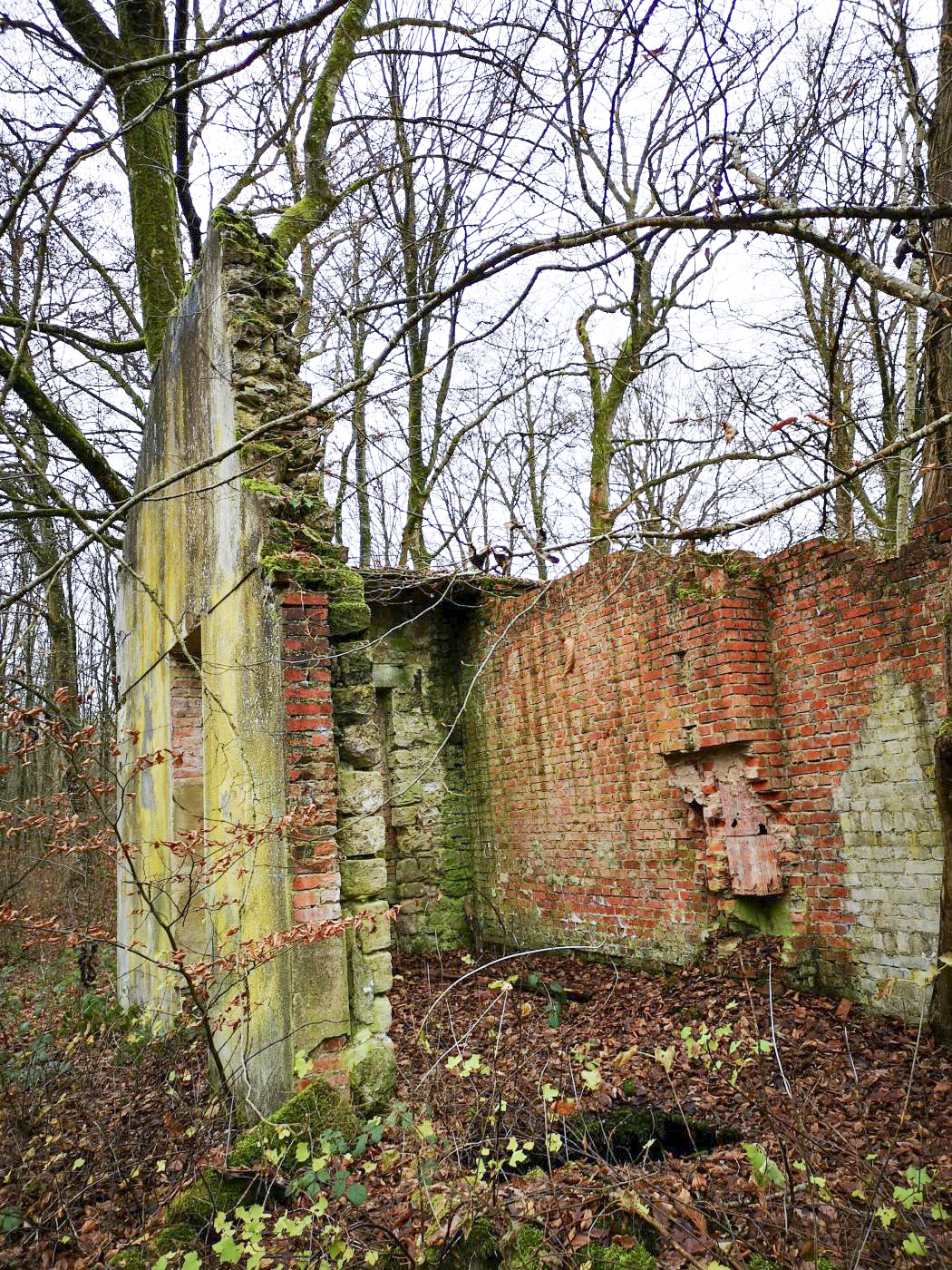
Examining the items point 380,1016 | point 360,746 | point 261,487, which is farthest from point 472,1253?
point 261,487

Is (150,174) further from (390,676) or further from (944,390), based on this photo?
(944,390)

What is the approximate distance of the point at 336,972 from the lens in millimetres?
4531

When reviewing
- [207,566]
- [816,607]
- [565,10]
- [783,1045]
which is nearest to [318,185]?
[207,566]

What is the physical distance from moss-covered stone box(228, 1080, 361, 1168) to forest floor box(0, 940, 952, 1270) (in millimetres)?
147

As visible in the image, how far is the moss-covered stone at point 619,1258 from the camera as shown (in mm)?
2770

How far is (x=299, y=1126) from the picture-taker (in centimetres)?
420

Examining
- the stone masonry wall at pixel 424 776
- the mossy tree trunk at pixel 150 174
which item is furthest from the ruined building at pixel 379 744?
the mossy tree trunk at pixel 150 174

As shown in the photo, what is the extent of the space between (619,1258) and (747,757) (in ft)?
13.1

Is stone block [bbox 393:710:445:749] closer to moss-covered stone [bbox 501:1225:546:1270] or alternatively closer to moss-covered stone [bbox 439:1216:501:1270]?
moss-covered stone [bbox 439:1216:501:1270]

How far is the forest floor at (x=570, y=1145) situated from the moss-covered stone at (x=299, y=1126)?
0.48 feet

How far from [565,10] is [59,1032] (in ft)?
25.1

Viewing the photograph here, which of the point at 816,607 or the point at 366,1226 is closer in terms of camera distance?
the point at 366,1226

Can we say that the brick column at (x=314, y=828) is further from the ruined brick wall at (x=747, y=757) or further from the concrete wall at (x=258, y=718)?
the ruined brick wall at (x=747, y=757)

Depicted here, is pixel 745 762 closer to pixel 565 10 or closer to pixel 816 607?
pixel 816 607
